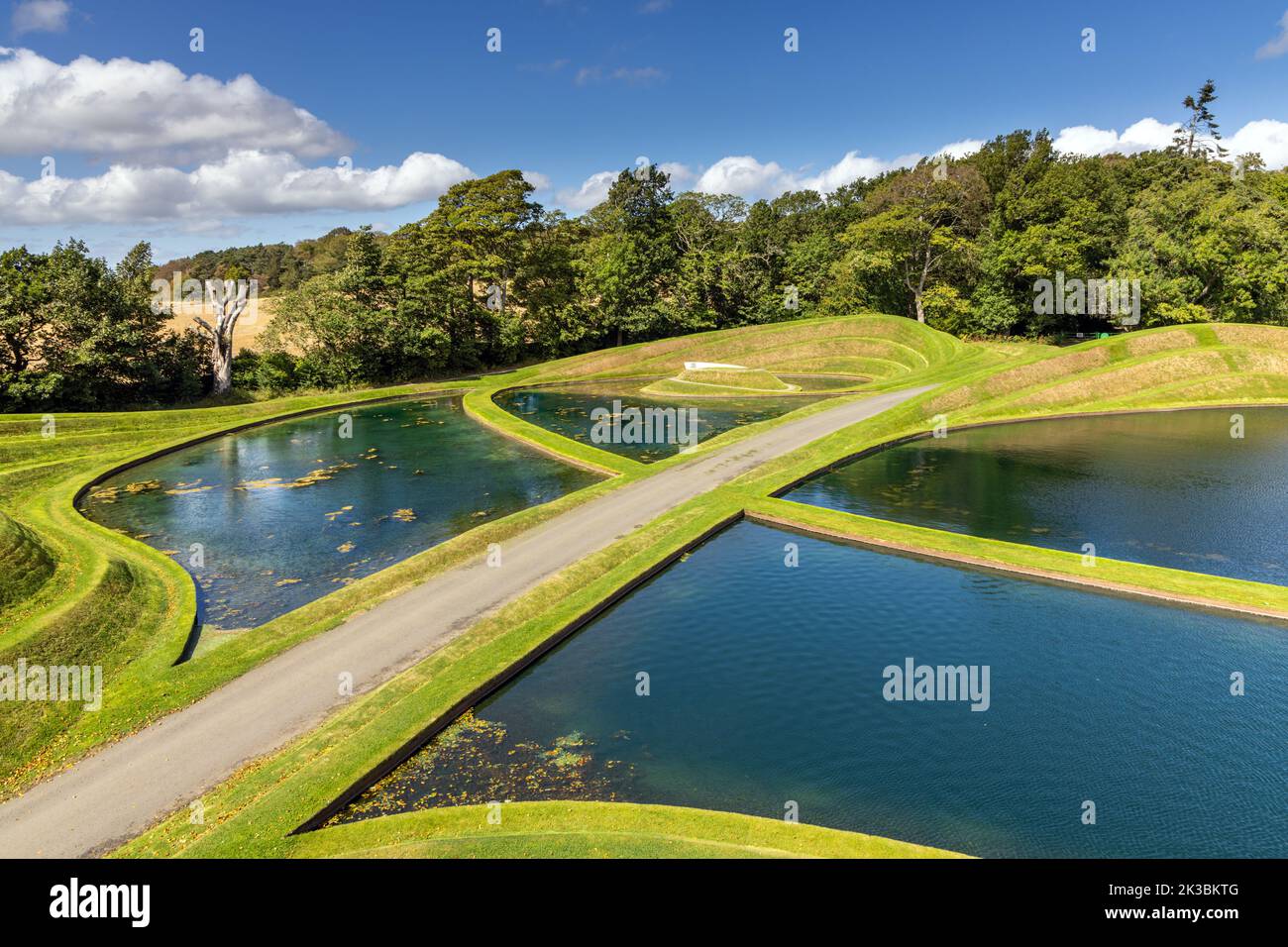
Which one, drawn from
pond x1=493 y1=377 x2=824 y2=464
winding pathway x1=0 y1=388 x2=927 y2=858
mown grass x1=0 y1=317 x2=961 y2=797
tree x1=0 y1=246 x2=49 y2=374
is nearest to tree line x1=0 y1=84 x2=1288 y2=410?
tree x1=0 y1=246 x2=49 y2=374

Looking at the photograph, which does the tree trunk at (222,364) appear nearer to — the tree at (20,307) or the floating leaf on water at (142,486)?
the tree at (20,307)

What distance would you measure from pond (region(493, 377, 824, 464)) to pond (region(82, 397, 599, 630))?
6341 millimetres

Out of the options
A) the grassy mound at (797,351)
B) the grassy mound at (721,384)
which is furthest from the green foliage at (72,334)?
the grassy mound at (721,384)

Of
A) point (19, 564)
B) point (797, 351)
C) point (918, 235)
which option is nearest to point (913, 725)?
point (19, 564)

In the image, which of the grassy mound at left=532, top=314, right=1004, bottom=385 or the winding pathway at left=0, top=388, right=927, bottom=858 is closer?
the winding pathway at left=0, top=388, right=927, bottom=858

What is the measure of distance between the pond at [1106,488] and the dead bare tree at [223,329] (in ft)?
215

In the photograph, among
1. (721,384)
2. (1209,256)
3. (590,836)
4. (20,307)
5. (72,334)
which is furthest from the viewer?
(721,384)

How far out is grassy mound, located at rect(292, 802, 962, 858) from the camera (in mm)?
16094

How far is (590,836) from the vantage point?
16.7m

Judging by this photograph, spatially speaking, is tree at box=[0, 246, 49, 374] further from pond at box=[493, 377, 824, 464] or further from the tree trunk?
pond at box=[493, 377, 824, 464]

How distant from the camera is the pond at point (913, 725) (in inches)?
683

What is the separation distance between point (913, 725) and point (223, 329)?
7997 cm

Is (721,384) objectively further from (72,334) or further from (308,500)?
(72,334)

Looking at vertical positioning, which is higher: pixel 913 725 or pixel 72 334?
pixel 72 334
